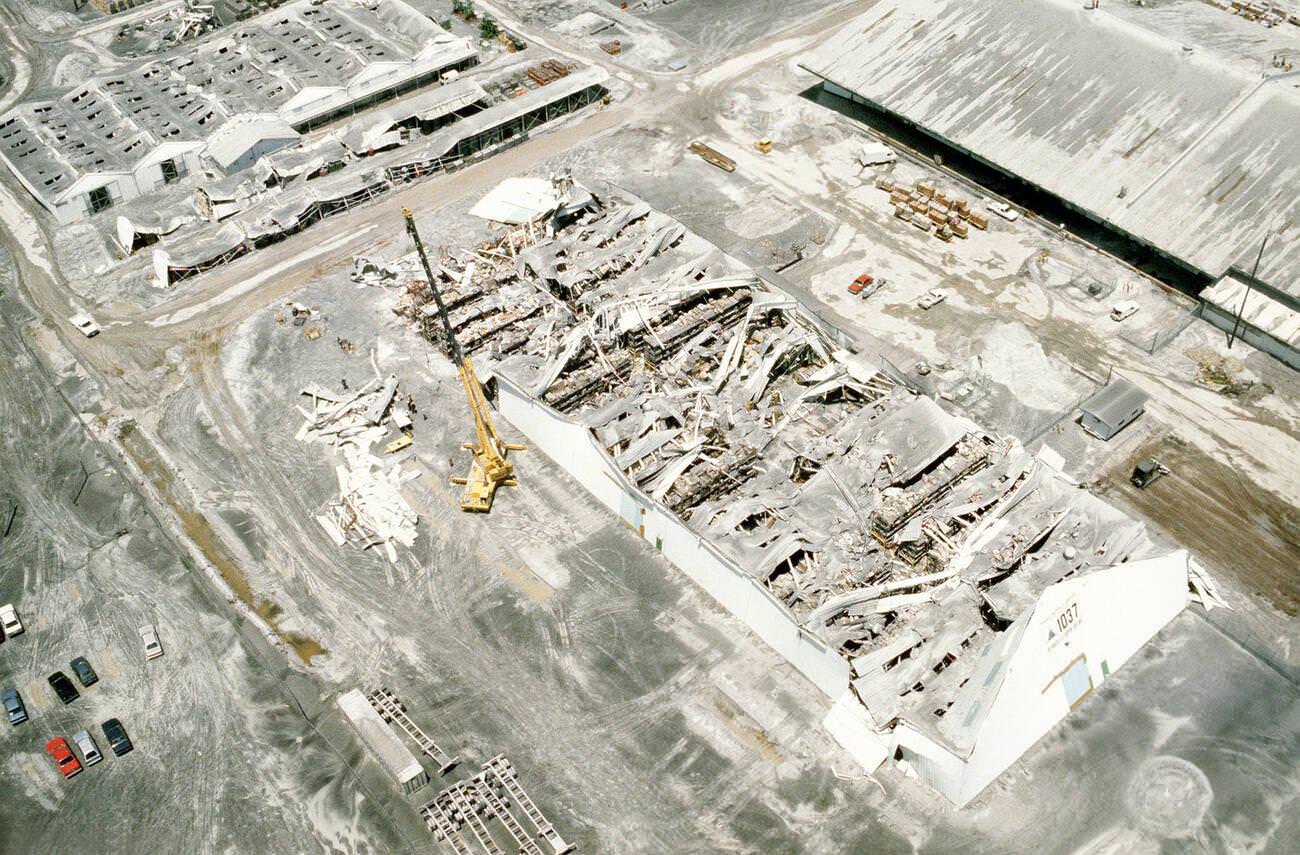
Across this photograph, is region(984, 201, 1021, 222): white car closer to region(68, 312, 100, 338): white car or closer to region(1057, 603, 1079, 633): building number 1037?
region(1057, 603, 1079, 633): building number 1037

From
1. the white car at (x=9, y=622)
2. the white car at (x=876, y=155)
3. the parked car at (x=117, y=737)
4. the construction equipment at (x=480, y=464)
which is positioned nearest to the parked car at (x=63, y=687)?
the parked car at (x=117, y=737)

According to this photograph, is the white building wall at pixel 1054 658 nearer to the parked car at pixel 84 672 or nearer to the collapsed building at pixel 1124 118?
the collapsed building at pixel 1124 118

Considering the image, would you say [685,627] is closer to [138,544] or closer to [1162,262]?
[138,544]

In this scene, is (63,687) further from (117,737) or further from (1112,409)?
(1112,409)

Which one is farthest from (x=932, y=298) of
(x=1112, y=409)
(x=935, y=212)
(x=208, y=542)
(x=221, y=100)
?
(x=221, y=100)

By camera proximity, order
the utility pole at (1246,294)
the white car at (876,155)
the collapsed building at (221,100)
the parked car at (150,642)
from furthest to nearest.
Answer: the collapsed building at (221,100), the white car at (876,155), the utility pole at (1246,294), the parked car at (150,642)

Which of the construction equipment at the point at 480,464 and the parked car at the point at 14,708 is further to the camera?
the construction equipment at the point at 480,464

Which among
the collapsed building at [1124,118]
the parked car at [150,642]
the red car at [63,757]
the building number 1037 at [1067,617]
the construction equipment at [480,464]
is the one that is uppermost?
the collapsed building at [1124,118]

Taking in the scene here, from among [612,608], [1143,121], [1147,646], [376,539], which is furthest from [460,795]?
[1143,121]
